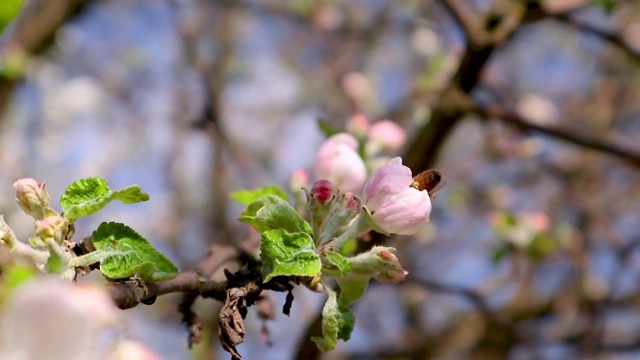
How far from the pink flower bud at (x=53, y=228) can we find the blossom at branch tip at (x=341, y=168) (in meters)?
0.35

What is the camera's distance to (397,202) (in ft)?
2.11

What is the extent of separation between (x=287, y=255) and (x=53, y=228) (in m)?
0.20

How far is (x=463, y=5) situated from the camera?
54.4 inches

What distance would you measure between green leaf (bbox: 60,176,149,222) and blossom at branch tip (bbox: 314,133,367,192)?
11.0 inches

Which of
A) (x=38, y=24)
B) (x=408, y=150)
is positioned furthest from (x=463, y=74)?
(x=38, y=24)

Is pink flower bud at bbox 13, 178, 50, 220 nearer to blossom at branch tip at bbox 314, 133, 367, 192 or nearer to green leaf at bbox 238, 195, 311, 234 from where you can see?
green leaf at bbox 238, 195, 311, 234

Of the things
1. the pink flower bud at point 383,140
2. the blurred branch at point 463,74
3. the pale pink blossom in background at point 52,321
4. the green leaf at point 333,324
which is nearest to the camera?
the pale pink blossom in background at point 52,321

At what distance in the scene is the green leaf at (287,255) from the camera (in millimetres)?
586

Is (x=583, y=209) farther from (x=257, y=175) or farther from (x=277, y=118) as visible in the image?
(x=277, y=118)

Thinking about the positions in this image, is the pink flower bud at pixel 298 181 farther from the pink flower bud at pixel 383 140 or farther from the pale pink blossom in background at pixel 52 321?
the pale pink blossom in background at pixel 52 321

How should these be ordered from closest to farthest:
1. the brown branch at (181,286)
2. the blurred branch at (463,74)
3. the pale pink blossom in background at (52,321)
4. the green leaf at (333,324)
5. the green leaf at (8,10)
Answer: the pale pink blossom in background at (52,321) → the brown branch at (181,286) → the green leaf at (333,324) → the green leaf at (8,10) → the blurred branch at (463,74)

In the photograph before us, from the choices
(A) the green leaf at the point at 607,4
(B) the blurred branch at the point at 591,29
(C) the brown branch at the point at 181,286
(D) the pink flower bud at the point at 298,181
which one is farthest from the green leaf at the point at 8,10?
(A) the green leaf at the point at 607,4

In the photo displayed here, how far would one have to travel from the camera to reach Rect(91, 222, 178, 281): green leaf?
0.55 m

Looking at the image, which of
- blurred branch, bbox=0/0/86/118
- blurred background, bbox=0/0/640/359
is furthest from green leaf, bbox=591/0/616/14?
blurred branch, bbox=0/0/86/118
